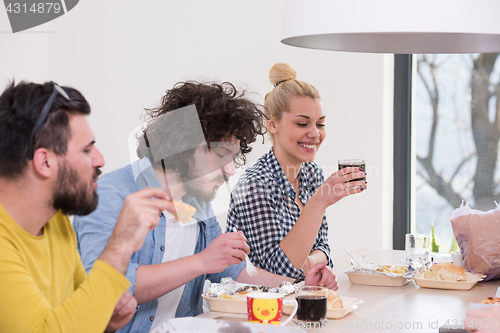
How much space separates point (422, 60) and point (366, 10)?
2562 millimetres

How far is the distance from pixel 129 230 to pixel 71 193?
0.42ft

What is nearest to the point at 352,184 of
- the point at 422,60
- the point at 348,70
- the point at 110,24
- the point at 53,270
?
the point at 53,270

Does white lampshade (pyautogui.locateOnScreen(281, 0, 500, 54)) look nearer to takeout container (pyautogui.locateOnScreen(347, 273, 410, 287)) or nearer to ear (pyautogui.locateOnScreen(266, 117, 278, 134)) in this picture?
takeout container (pyautogui.locateOnScreen(347, 273, 410, 287))

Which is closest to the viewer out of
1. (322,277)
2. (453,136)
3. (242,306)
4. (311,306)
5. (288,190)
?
(311,306)

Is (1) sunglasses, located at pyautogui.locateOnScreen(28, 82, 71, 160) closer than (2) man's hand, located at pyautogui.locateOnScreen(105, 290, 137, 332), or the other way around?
(1) sunglasses, located at pyautogui.locateOnScreen(28, 82, 71, 160)

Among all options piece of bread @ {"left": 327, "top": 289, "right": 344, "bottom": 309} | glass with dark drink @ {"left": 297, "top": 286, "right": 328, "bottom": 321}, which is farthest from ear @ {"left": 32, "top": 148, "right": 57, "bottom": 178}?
piece of bread @ {"left": 327, "top": 289, "right": 344, "bottom": 309}

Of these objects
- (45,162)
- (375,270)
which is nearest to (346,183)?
(375,270)

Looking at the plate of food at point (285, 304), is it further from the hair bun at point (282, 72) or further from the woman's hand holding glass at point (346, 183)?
the hair bun at point (282, 72)

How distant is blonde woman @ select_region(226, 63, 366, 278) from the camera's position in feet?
6.02

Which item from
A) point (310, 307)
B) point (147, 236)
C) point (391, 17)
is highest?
point (391, 17)

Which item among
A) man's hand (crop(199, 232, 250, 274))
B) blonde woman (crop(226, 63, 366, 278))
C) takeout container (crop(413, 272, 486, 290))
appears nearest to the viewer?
man's hand (crop(199, 232, 250, 274))

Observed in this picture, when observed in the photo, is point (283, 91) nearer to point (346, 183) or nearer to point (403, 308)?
point (346, 183)

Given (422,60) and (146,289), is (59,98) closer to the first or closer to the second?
(146,289)

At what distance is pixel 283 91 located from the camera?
2.14 meters
